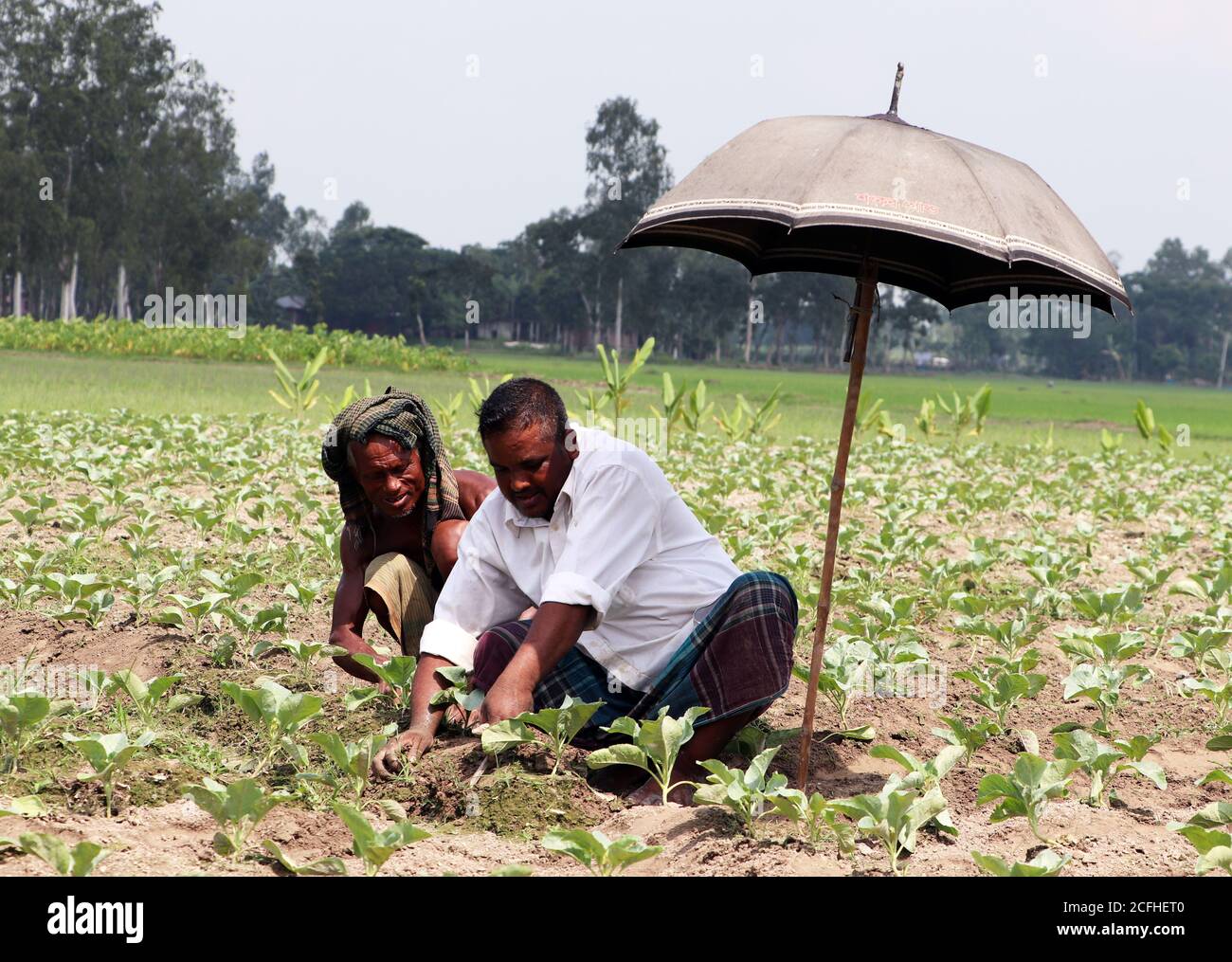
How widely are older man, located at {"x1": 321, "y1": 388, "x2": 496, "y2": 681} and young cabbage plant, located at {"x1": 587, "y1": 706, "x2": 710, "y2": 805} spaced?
1057 mm

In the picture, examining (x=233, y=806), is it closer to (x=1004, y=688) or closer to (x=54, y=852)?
(x=54, y=852)

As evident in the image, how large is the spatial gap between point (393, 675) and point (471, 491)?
0.90 metres

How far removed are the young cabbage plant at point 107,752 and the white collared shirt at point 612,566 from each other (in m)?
0.83

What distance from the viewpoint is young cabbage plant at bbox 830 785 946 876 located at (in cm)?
240

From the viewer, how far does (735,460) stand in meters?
10.2

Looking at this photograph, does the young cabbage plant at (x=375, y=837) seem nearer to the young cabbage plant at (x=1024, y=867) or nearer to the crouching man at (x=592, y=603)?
the crouching man at (x=592, y=603)

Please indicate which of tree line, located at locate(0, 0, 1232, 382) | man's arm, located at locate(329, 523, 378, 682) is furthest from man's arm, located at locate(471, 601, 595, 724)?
tree line, located at locate(0, 0, 1232, 382)

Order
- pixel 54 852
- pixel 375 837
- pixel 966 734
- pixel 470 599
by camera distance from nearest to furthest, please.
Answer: pixel 54 852
pixel 375 837
pixel 966 734
pixel 470 599

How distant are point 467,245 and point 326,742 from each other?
3283 inches

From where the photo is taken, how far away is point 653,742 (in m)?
2.80

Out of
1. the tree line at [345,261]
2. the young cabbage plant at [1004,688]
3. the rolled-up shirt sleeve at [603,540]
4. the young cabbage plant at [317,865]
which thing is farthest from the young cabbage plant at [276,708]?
the tree line at [345,261]

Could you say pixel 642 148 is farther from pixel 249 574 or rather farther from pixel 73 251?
pixel 249 574

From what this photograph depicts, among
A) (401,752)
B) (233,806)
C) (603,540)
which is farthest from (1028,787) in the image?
(233,806)
